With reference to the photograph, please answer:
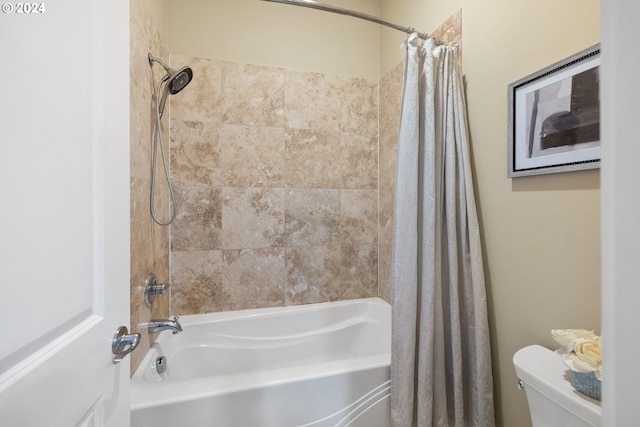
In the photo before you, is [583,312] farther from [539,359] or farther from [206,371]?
[206,371]

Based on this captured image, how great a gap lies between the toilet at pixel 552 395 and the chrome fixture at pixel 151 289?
1.53 metres

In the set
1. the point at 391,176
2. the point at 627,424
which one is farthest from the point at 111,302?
the point at 391,176

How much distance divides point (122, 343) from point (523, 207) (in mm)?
1366

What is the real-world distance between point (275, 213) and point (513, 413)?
159 centimetres

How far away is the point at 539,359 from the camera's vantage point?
0.81 m

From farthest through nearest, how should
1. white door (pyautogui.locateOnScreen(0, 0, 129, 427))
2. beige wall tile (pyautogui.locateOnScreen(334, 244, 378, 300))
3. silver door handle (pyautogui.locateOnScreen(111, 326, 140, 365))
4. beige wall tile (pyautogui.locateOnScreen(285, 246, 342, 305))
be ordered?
1. beige wall tile (pyautogui.locateOnScreen(334, 244, 378, 300))
2. beige wall tile (pyautogui.locateOnScreen(285, 246, 342, 305))
3. silver door handle (pyautogui.locateOnScreen(111, 326, 140, 365))
4. white door (pyautogui.locateOnScreen(0, 0, 129, 427))

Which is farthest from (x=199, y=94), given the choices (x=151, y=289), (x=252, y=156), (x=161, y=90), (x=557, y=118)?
(x=557, y=118)

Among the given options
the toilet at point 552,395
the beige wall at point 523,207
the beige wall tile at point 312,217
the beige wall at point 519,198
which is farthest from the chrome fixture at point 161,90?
the toilet at point 552,395

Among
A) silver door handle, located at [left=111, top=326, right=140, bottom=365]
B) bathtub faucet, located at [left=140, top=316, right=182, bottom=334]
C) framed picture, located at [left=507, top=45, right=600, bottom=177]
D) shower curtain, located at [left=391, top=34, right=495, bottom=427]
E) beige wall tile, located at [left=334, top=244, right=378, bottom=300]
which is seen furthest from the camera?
beige wall tile, located at [left=334, top=244, right=378, bottom=300]

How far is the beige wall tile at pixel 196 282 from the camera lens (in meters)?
1.72

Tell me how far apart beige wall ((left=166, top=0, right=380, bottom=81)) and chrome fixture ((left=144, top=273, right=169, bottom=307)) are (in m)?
1.45

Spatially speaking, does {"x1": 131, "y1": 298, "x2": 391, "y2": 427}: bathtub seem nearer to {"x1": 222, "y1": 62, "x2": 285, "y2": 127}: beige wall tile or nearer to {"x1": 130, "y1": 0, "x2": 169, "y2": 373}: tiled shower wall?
{"x1": 130, "y1": 0, "x2": 169, "y2": 373}: tiled shower wall

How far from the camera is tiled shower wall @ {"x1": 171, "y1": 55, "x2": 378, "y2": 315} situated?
5.66 ft

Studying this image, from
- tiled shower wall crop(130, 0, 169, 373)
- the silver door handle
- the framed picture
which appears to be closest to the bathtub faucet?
tiled shower wall crop(130, 0, 169, 373)
